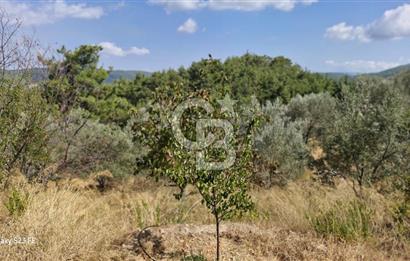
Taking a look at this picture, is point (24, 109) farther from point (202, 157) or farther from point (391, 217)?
point (391, 217)

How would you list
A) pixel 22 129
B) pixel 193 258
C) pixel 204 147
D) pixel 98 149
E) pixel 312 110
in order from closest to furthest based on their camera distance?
pixel 204 147 < pixel 193 258 < pixel 22 129 < pixel 98 149 < pixel 312 110

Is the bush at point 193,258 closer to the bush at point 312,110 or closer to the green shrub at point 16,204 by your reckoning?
the green shrub at point 16,204

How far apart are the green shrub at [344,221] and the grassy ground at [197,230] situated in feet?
0.04

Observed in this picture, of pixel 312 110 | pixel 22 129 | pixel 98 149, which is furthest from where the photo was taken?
pixel 312 110

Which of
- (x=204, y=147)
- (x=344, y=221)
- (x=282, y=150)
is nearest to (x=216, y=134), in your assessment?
(x=204, y=147)

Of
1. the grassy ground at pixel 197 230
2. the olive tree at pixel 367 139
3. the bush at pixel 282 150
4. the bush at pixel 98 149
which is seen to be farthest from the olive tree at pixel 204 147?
the bush at pixel 282 150

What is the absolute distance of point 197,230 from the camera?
5.57 m

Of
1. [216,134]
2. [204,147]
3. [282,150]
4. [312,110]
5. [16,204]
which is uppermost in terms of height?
[216,134]

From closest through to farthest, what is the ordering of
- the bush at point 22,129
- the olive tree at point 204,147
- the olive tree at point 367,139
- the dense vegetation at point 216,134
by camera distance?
the olive tree at point 204,147 → the dense vegetation at point 216,134 → the bush at point 22,129 → the olive tree at point 367,139

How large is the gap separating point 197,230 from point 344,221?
204 cm

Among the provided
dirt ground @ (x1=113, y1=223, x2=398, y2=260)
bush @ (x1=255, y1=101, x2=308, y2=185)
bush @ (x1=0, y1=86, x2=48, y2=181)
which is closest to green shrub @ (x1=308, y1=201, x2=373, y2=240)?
dirt ground @ (x1=113, y1=223, x2=398, y2=260)

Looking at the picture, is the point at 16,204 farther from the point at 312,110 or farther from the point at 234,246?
the point at 312,110

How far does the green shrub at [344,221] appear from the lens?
19.1ft

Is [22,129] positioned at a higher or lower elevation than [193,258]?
higher
